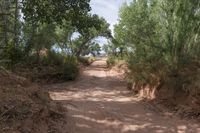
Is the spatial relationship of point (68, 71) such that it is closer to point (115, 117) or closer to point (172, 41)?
point (172, 41)

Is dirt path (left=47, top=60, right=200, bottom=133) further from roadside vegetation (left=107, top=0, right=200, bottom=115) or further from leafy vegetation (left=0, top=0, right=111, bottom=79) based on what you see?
leafy vegetation (left=0, top=0, right=111, bottom=79)

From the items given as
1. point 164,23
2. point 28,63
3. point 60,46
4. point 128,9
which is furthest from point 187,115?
point 60,46

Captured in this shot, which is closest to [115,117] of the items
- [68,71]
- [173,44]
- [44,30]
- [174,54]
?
[174,54]

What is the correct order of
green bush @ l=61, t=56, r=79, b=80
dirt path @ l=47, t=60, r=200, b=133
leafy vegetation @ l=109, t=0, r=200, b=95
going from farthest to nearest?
green bush @ l=61, t=56, r=79, b=80 < leafy vegetation @ l=109, t=0, r=200, b=95 < dirt path @ l=47, t=60, r=200, b=133

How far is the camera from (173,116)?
10867 millimetres

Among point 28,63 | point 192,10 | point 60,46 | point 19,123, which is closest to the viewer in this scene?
point 19,123

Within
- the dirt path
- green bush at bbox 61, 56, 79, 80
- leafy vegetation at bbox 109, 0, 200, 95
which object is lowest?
the dirt path

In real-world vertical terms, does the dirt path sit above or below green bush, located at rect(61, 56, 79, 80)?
below

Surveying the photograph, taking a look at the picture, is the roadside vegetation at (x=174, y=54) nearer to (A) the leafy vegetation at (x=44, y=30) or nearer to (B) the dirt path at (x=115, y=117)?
(B) the dirt path at (x=115, y=117)

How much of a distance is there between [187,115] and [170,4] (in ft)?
13.4

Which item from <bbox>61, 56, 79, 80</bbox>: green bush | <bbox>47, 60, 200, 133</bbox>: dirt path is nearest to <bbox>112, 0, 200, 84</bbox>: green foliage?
<bbox>47, 60, 200, 133</bbox>: dirt path

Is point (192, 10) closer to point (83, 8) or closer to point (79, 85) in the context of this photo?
point (83, 8)

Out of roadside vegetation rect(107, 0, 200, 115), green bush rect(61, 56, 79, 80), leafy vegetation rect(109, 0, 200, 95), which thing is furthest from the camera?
green bush rect(61, 56, 79, 80)

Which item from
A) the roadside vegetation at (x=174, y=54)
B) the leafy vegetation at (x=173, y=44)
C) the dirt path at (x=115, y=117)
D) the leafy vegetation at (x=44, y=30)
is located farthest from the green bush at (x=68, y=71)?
the leafy vegetation at (x=173, y=44)
